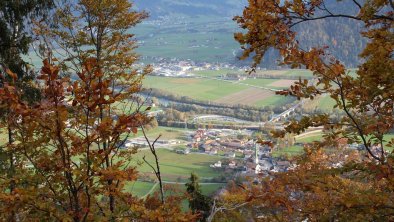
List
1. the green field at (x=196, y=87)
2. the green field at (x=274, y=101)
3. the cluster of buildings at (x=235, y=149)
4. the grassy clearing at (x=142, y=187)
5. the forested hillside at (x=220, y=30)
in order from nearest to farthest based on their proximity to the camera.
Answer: the grassy clearing at (x=142, y=187) < the cluster of buildings at (x=235, y=149) < the green field at (x=274, y=101) < the green field at (x=196, y=87) < the forested hillside at (x=220, y=30)

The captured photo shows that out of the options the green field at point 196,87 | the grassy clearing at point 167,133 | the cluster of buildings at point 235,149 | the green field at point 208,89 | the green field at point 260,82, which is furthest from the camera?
the green field at point 260,82

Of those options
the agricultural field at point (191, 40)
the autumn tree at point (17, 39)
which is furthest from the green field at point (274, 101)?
the autumn tree at point (17, 39)

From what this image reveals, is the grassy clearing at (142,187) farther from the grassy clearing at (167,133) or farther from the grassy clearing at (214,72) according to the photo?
the grassy clearing at (214,72)

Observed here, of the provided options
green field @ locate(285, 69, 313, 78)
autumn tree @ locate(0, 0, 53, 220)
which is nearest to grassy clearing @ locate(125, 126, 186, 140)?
green field @ locate(285, 69, 313, 78)

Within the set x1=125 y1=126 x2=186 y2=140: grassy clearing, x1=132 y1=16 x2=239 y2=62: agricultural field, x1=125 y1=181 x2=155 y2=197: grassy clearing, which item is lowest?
x1=125 y1=181 x2=155 y2=197: grassy clearing

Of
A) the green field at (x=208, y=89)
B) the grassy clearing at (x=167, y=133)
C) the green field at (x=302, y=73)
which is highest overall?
the green field at (x=302, y=73)

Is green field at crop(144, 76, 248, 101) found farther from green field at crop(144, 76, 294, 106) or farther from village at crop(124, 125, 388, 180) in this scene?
village at crop(124, 125, 388, 180)

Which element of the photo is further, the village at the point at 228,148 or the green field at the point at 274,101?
the green field at the point at 274,101

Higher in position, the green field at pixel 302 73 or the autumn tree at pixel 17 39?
the autumn tree at pixel 17 39

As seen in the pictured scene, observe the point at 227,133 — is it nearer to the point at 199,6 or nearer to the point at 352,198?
the point at 352,198

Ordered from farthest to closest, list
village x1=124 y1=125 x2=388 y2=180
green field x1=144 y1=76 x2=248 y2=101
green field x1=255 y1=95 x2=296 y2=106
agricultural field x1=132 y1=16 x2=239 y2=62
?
agricultural field x1=132 y1=16 x2=239 y2=62
green field x1=144 y1=76 x2=248 y2=101
green field x1=255 y1=95 x2=296 y2=106
village x1=124 y1=125 x2=388 y2=180

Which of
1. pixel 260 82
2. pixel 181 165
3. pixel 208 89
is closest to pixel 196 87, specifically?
pixel 208 89
